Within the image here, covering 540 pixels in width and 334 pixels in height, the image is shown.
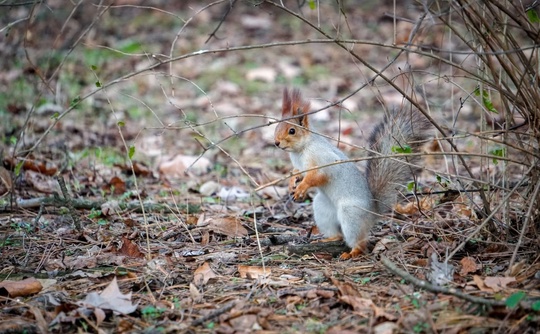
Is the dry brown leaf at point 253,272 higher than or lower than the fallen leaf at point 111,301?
higher

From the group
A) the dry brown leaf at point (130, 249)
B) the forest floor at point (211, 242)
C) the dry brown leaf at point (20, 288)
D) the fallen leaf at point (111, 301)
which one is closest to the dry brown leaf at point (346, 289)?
the forest floor at point (211, 242)

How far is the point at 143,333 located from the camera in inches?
91.7

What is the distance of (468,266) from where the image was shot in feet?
9.03

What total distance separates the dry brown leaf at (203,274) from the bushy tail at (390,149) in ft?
2.96

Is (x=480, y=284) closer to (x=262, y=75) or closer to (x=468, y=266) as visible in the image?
(x=468, y=266)

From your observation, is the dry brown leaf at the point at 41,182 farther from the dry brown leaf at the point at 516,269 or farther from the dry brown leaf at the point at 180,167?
the dry brown leaf at the point at 516,269

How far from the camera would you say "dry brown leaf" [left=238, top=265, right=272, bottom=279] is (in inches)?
112

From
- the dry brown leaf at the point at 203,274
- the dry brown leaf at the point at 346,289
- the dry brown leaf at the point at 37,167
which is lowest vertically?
the dry brown leaf at the point at 203,274

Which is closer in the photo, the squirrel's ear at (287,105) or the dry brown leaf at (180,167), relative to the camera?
the squirrel's ear at (287,105)

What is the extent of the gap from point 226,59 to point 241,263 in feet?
18.2

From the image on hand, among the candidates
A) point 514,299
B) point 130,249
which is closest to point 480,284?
point 514,299

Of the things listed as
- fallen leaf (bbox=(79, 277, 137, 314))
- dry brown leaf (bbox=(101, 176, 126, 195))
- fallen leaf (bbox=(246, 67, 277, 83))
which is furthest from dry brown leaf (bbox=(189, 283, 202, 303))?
fallen leaf (bbox=(246, 67, 277, 83))

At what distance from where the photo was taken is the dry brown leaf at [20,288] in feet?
8.68

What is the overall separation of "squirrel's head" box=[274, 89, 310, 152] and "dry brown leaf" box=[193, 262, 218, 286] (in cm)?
84
